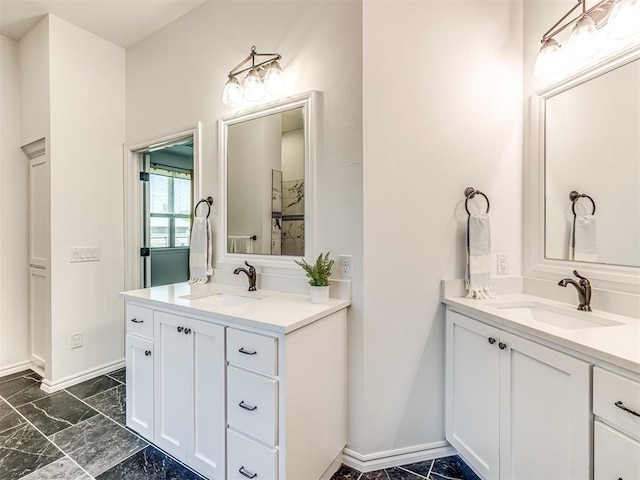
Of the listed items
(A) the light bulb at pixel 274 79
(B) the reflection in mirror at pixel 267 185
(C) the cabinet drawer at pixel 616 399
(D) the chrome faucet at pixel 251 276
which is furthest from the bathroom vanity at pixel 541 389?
(A) the light bulb at pixel 274 79

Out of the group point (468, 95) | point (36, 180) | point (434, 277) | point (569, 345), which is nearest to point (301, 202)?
point (434, 277)

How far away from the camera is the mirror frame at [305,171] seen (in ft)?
5.82

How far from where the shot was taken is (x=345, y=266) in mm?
1674

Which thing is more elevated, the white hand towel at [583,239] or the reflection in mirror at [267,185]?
the reflection in mirror at [267,185]

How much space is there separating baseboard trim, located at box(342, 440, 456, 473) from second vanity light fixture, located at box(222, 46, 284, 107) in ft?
6.96

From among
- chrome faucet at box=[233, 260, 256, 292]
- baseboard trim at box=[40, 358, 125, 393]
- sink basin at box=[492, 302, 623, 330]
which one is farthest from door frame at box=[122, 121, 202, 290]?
sink basin at box=[492, 302, 623, 330]

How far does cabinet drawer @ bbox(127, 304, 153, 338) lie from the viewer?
1.72 metres

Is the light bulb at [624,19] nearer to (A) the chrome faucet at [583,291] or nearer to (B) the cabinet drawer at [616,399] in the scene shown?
(A) the chrome faucet at [583,291]

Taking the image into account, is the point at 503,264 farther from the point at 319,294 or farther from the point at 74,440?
the point at 74,440

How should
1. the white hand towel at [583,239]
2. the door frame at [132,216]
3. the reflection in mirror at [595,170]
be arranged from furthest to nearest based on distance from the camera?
1. the door frame at [132,216]
2. the white hand towel at [583,239]
3. the reflection in mirror at [595,170]

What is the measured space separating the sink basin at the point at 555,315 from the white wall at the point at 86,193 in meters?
3.05

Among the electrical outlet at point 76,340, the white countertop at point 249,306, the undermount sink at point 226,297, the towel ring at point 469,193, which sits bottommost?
the electrical outlet at point 76,340

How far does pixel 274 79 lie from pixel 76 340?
8.51 feet

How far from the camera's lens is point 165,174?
374 cm
